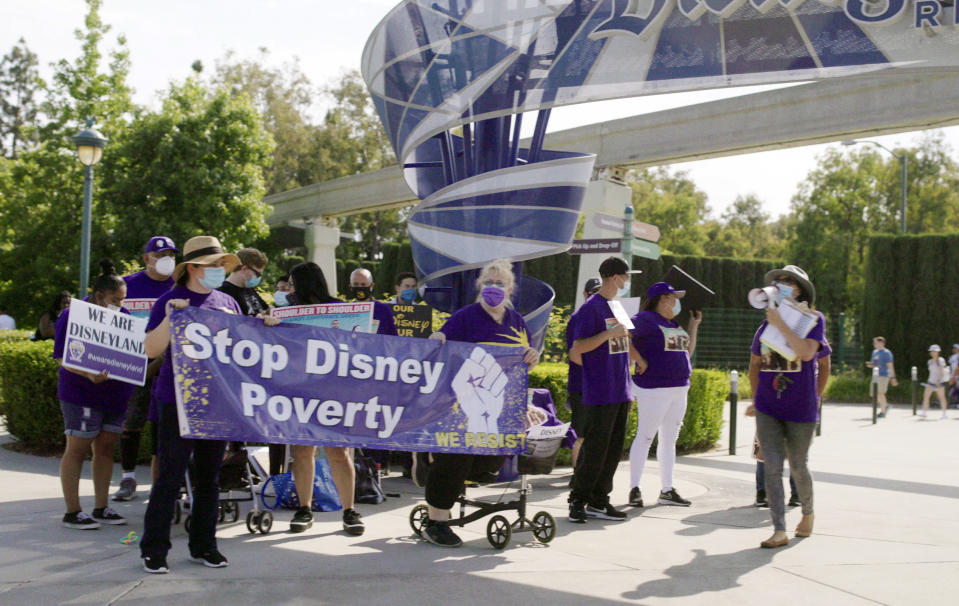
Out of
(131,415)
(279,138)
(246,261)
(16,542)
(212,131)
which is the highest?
(279,138)

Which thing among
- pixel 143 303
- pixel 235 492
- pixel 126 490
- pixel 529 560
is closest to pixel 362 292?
pixel 143 303

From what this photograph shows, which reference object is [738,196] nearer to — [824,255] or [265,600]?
[824,255]

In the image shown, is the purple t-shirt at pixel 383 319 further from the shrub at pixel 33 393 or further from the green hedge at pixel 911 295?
the green hedge at pixel 911 295

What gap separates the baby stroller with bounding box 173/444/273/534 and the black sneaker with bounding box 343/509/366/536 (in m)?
0.51

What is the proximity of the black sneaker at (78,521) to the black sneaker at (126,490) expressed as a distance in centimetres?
122

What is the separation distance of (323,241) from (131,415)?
18817mm

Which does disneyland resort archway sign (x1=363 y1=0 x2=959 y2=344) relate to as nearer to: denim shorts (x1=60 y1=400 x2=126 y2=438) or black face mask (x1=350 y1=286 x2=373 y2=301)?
black face mask (x1=350 y1=286 x2=373 y2=301)

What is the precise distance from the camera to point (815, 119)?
46.0 ft

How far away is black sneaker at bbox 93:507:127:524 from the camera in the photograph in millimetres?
6434

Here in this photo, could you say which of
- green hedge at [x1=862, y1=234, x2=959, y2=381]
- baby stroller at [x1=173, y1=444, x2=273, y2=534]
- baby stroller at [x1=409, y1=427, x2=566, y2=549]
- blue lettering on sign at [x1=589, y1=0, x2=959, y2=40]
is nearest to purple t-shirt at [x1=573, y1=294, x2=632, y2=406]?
baby stroller at [x1=409, y1=427, x2=566, y2=549]

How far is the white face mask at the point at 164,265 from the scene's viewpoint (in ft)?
22.8

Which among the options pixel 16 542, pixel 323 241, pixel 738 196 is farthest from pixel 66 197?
pixel 738 196

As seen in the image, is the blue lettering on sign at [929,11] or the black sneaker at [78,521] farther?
the blue lettering on sign at [929,11]

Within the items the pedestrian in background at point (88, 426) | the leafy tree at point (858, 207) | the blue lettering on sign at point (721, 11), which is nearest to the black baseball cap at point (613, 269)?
the blue lettering on sign at point (721, 11)
